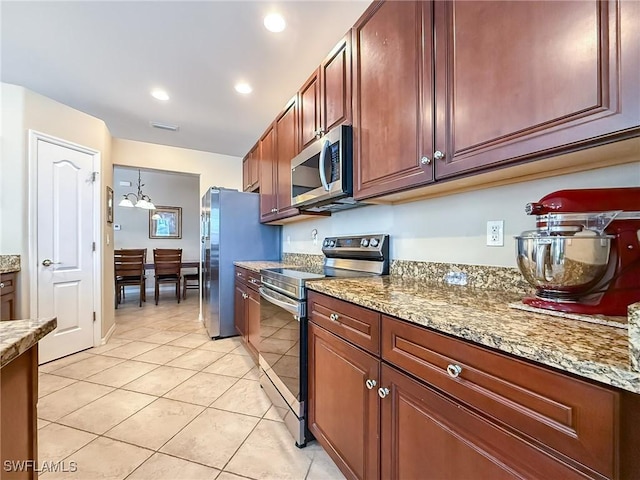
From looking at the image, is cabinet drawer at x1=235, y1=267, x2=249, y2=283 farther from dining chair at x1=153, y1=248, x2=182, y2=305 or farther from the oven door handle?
dining chair at x1=153, y1=248, x2=182, y2=305

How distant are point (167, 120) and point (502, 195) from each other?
3455mm

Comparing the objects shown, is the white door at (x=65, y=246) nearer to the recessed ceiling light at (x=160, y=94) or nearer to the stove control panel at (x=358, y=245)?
the recessed ceiling light at (x=160, y=94)

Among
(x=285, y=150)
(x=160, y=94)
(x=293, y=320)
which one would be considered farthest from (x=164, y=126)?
(x=293, y=320)

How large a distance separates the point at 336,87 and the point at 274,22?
2.04ft

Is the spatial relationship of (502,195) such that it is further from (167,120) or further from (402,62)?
(167,120)

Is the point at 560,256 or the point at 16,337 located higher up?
the point at 560,256

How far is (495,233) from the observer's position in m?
1.25

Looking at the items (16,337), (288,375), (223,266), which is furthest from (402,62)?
(223,266)

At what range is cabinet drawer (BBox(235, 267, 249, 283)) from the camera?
2766 millimetres

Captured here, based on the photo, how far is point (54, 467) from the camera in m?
1.39

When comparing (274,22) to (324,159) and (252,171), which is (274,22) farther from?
(252,171)

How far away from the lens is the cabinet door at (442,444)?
23.8 inches

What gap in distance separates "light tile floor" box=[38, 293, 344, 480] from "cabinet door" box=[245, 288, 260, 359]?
197 mm

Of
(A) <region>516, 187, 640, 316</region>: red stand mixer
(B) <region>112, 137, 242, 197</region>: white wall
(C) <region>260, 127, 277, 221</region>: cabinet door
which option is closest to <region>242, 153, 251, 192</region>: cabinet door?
(B) <region>112, 137, 242, 197</region>: white wall
